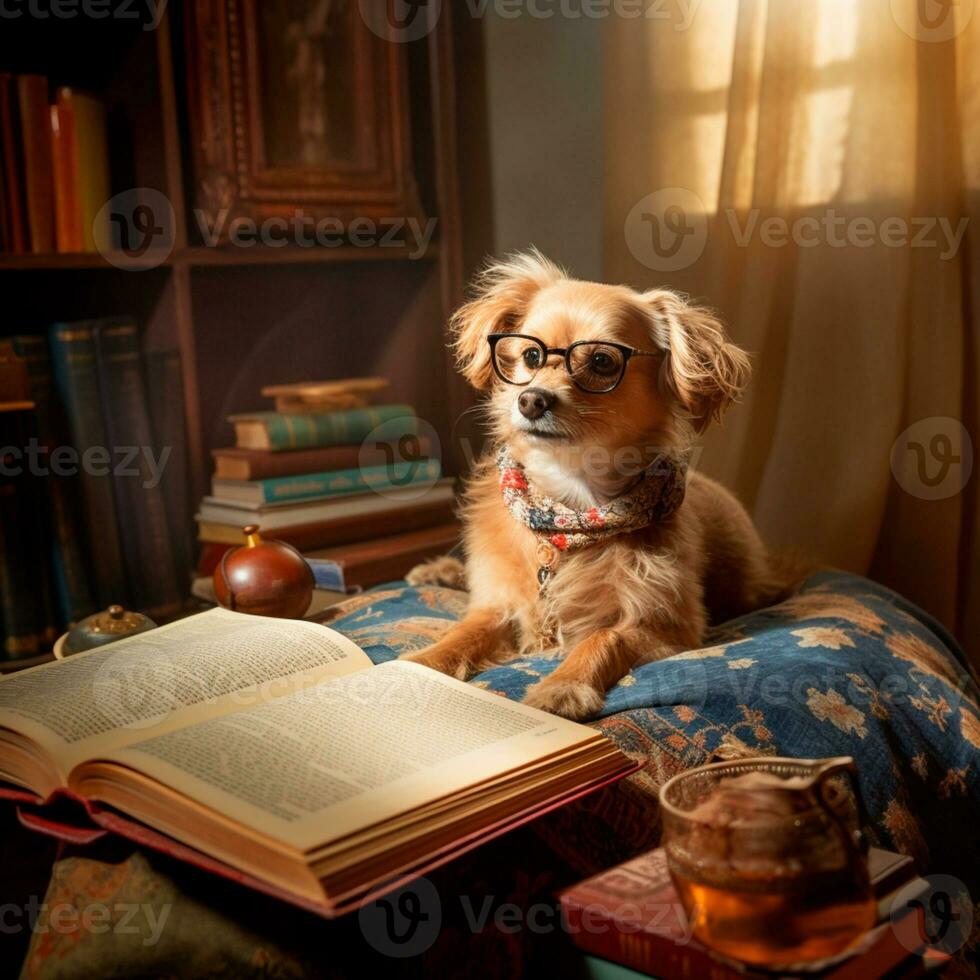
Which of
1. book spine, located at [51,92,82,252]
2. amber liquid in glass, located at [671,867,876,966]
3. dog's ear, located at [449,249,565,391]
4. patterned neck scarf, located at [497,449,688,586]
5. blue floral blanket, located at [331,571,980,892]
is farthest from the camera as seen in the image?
book spine, located at [51,92,82,252]

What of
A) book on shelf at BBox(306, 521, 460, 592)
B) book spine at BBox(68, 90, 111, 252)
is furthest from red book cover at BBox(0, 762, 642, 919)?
book spine at BBox(68, 90, 111, 252)

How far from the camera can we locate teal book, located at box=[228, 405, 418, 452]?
2215mm

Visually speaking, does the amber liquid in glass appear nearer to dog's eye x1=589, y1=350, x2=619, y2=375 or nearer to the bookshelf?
dog's eye x1=589, y1=350, x2=619, y2=375

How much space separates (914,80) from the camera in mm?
2025

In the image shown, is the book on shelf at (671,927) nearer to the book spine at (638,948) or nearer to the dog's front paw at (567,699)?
the book spine at (638,948)

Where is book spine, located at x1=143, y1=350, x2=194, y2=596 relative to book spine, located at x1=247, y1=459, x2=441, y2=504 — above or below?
above

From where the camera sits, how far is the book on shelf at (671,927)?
2.63ft

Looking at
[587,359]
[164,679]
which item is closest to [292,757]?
[164,679]

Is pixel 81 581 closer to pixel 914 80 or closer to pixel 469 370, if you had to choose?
pixel 469 370

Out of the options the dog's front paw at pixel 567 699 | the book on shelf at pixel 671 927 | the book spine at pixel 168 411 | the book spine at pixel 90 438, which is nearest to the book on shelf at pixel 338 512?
the book spine at pixel 168 411

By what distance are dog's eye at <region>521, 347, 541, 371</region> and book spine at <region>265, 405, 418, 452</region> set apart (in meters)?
0.80

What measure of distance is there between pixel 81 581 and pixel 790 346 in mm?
1522

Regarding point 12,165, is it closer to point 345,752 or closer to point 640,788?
point 345,752

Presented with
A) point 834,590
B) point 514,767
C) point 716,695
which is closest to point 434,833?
point 514,767
